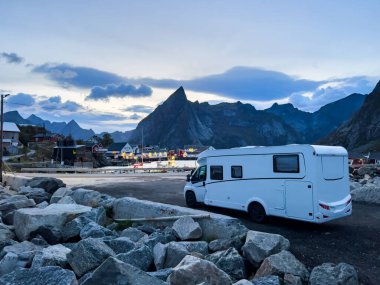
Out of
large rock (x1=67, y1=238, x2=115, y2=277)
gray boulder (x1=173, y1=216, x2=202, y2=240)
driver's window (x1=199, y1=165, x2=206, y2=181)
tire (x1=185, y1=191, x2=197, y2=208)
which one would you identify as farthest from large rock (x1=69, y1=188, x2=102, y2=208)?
large rock (x1=67, y1=238, x2=115, y2=277)

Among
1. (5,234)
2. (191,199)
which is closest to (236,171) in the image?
(191,199)

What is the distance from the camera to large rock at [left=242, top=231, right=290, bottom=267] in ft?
27.6

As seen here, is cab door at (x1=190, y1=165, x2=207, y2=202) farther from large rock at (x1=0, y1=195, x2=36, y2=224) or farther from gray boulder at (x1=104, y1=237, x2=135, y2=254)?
large rock at (x1=0, y1=195, x2=36, y2=224)

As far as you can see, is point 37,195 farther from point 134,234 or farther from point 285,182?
point 285,182

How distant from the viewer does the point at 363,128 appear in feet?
579

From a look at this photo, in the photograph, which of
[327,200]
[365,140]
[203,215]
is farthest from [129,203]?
[365,140]

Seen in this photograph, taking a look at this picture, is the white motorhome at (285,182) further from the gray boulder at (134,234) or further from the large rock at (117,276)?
the large rock at (117,276)

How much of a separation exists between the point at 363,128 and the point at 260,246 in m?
190

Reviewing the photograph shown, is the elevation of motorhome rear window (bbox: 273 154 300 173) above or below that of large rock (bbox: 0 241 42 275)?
above

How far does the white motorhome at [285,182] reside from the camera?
11.7m

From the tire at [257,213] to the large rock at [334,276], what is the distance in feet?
19.0

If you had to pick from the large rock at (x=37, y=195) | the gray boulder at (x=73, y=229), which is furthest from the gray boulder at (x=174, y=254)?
the large rock at (x=37, y=195)

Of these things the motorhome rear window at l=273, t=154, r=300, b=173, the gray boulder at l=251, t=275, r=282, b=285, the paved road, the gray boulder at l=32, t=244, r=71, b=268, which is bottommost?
A: the paved road

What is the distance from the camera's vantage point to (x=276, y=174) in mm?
12758
